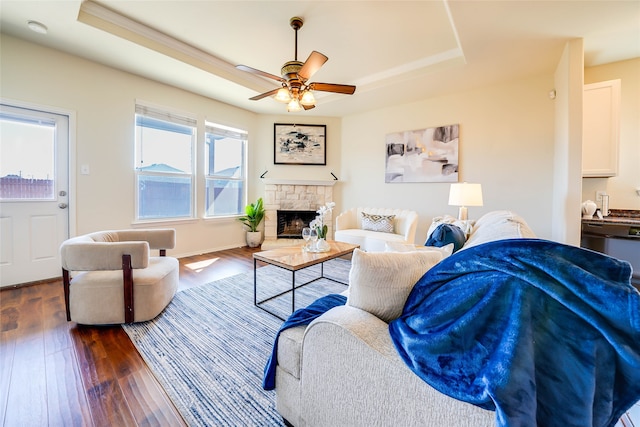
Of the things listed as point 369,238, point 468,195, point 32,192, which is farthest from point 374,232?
point 32,192

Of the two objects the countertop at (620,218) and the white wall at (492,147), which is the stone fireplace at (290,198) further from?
the countertop at (620,218)

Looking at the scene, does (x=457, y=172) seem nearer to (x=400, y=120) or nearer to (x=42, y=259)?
(x=400, y=120)

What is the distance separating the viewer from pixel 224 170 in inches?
187

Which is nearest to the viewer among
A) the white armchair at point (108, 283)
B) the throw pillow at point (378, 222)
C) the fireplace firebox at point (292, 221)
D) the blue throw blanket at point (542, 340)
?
the blue throw blanket at point (542, 340)

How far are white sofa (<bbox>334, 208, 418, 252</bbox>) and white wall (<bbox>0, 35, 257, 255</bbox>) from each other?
9.19ft

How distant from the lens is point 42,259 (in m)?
2.92

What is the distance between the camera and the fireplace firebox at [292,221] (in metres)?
5.23

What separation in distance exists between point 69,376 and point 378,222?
3769mm

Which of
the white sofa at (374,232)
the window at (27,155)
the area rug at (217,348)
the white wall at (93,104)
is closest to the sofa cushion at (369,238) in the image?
the white sofa at (374,232)

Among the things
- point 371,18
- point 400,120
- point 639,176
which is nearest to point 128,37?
point 371,18

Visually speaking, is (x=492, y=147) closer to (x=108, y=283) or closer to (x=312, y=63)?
(x=312, y=63)

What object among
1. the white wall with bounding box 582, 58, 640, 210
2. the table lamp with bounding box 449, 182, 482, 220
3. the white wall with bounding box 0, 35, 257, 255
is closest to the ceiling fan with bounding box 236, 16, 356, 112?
the table lamp with bounding box 449, 182, 482, 220

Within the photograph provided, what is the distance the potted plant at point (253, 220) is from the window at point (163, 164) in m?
1.00

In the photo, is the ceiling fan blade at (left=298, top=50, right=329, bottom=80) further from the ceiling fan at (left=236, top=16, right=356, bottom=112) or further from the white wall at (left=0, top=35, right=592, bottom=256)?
the white wall at (left=0, top=35, right=592, bottom=256)
